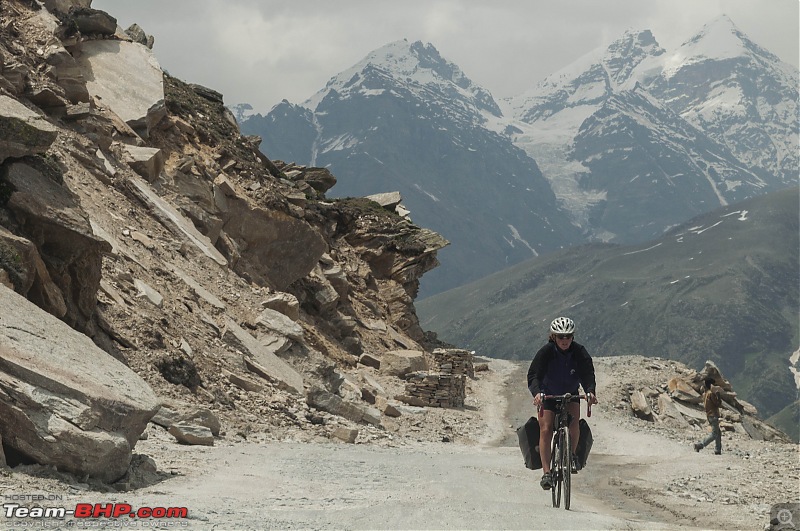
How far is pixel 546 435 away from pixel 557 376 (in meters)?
0.83

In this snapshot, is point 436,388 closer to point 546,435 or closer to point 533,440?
point 533,440

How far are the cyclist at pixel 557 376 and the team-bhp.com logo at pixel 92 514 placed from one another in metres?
5.12

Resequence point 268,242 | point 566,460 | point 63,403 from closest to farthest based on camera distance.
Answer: point 63,403
point 566,460
point 268,242

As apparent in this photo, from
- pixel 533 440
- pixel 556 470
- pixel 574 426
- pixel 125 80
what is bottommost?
pixel 556 470

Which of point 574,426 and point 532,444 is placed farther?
point 532,444

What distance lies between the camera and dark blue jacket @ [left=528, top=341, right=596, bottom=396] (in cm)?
1248

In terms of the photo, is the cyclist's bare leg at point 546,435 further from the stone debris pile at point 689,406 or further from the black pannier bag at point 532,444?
the stone debris pile at point 689,406

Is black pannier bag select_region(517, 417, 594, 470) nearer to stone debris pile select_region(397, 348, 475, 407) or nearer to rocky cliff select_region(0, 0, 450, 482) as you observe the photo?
rocky cliff select_region(0, 0, 450, 482)

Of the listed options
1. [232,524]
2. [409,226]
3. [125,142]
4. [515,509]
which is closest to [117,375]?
[232,524]

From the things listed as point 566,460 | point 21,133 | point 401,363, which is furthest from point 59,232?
point 401,363

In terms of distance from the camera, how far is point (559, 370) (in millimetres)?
12516

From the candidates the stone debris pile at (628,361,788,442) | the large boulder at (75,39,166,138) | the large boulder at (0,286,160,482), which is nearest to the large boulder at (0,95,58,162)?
the large boulder at (0,286,160,482)

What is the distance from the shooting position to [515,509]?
11883 millimetres

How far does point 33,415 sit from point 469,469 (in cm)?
1024
